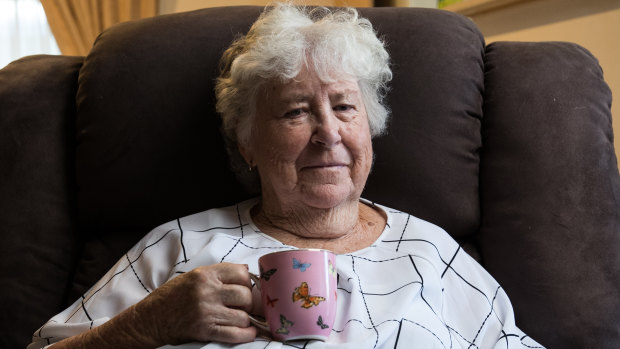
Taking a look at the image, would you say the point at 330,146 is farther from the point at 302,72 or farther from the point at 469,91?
the point at 469,91

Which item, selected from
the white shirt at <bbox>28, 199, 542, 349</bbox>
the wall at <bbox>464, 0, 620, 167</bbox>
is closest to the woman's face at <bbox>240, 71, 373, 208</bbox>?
the white shirt at <bbox>28, 199, 542, 349</bbox>

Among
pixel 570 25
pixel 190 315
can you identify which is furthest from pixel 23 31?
pixel 190 315

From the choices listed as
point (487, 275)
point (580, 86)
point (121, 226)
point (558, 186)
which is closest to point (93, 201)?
point (121, 226)

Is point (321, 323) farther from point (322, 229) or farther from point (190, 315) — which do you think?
point (322, 229)

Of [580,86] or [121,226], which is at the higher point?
[580,86]

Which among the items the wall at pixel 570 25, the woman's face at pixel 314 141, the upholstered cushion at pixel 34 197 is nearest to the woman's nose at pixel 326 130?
the woman's face at pixel 314 141

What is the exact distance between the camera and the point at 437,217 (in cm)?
143

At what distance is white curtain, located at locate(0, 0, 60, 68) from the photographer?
3328mm

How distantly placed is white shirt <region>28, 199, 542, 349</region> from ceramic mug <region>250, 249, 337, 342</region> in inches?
7.1

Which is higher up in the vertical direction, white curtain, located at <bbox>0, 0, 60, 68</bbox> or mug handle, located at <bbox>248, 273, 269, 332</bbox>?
mug handle, located at <bbox>248, 273, 269, 332</bbox>

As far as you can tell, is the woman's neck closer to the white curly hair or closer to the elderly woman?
the elderly woman

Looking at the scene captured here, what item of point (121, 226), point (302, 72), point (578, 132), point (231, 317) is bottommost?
point (121, 226)

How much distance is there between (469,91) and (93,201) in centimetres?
93

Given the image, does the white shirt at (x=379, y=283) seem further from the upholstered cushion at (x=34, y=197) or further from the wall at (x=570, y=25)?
the wall at (x=570, y=25)
